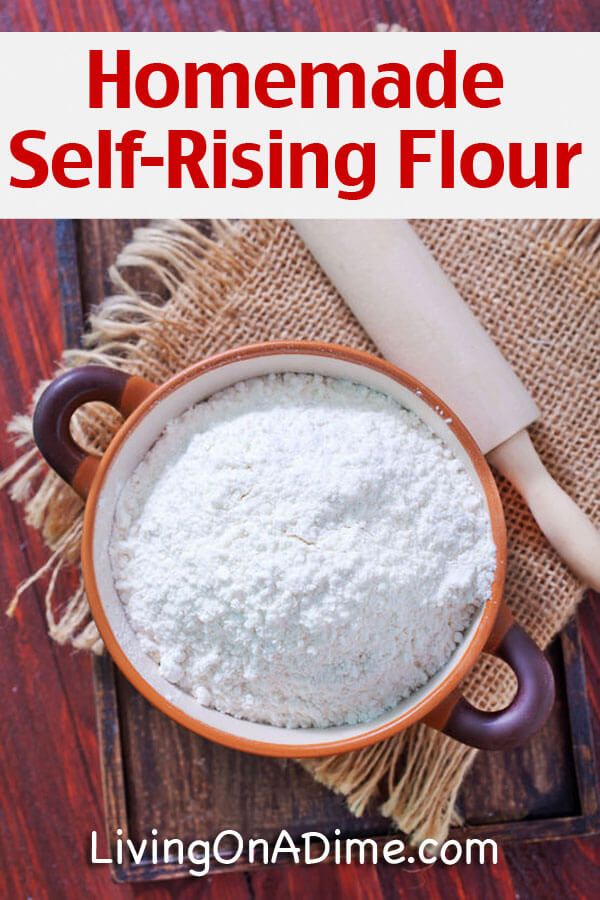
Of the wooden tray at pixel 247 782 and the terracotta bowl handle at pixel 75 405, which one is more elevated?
the terracotta bowl handle at pixel 75 405

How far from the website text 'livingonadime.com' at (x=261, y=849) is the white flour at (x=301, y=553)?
122mm

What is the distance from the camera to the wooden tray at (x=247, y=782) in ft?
1.94

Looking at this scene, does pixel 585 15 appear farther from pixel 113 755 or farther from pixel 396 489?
pixel 113 755

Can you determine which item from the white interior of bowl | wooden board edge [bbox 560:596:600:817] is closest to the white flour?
the white interior of bowl

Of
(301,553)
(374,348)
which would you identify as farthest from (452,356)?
(301,553)

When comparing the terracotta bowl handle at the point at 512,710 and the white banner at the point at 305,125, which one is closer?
the terracotta bowl handle at the point at 512,710

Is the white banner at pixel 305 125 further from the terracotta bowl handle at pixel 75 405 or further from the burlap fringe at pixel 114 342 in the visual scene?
the terracotta bowl handle at pixel 75 405

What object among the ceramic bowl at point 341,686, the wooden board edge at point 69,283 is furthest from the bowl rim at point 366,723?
the wooden board edge at point 69,283

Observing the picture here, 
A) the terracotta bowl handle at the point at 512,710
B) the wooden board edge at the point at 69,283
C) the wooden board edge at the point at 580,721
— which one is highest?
the wooden board edge at the point at 69,283

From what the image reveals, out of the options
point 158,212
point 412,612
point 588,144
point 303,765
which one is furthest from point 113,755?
point 588,144

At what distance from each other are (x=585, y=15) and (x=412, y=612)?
0.42m

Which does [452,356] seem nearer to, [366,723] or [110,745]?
[366,723]

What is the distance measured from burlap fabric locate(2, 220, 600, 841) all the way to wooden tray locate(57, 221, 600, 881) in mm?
22

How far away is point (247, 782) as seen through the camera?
1.95 feet
